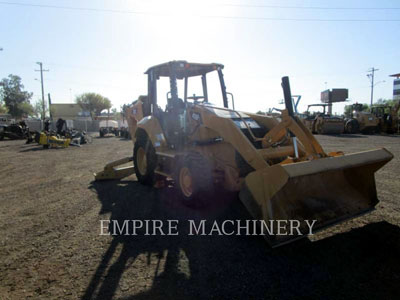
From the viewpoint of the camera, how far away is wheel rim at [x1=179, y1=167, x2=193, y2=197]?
4527 millimetres

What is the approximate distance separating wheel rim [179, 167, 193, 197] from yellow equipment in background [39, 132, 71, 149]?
14.9 meters

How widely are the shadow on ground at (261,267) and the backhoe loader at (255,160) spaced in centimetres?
28

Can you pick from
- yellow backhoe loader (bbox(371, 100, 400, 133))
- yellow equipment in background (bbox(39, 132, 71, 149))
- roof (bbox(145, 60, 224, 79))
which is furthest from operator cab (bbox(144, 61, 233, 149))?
yellow backhoe loader (bbox(371, 100, 400, 133))

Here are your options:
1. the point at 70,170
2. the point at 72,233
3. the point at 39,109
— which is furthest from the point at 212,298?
the point at 39,109

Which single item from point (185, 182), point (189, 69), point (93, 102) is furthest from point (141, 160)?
Answer: point (93, 102)

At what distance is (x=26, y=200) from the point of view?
5645 mm

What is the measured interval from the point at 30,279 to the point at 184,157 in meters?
2.54

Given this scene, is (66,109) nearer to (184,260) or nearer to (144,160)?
(144,160)

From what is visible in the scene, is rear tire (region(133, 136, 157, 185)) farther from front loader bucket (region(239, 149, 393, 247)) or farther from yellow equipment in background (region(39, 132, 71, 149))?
yellow equipment in background (region(39, 132, 71, 149))

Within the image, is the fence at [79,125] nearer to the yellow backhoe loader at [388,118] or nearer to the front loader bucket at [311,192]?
the yellow backhoe loader at [388,118]

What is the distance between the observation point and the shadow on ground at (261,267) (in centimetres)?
255

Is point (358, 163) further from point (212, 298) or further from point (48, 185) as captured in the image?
point (48, 185)

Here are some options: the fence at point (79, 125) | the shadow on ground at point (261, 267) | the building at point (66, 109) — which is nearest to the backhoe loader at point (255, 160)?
the shadow on ground at point (261, 267)

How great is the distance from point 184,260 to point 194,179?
132cm
